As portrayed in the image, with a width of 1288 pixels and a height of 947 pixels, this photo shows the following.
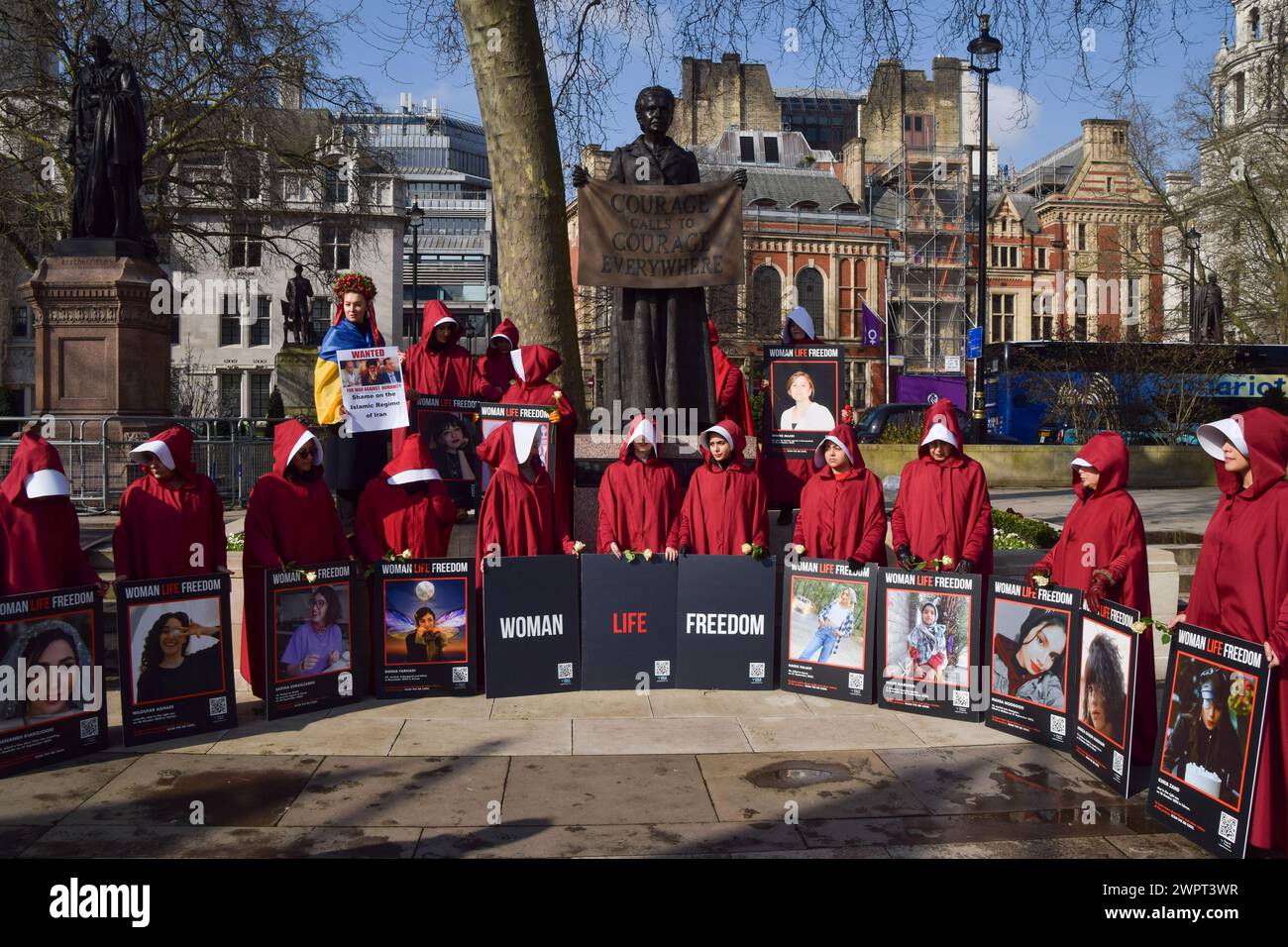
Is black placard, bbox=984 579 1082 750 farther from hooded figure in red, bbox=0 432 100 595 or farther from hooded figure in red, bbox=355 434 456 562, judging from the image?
hooded figure in red, bbox=0 432 100 595

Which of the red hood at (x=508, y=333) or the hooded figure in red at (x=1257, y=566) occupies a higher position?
the red hood at (x=508, y=333)

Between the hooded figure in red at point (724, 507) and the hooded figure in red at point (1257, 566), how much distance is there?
10.7ft

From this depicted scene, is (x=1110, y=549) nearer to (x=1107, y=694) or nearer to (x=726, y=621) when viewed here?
(x=1107, y=694)

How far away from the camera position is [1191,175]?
127 ft

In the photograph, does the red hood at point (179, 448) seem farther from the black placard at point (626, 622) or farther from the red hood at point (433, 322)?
the black placard at point (626, 622)

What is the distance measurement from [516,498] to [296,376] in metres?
14.2

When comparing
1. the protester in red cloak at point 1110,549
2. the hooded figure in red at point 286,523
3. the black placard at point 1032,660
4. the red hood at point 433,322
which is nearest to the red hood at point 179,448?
the hooded figure in red at point 286,523

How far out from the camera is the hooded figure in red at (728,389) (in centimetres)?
986

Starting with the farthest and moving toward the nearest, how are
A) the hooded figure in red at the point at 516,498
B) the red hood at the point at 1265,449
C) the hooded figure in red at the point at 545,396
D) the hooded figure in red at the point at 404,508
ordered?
the hooded figure in red at the point at 545,396 < the hooded figure in red at the point at 516,498 < the hooded figure in red at the point at 404,508 < the red hood at the point at 1265,449

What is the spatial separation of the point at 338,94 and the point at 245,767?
20.4 meters

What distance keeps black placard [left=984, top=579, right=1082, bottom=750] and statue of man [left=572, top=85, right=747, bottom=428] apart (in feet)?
11.5

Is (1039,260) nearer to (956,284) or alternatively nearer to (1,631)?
(956,284)

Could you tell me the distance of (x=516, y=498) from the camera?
8117 mm

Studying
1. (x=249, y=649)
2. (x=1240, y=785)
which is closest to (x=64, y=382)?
(x=249, y=649)
